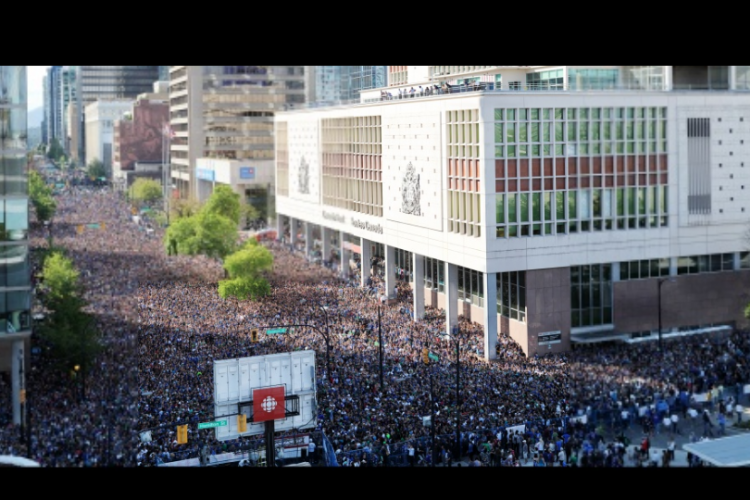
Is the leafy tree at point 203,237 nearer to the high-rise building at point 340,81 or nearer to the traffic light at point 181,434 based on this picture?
the high-rise building at point 340,81

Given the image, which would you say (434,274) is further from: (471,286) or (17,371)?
(17,371)

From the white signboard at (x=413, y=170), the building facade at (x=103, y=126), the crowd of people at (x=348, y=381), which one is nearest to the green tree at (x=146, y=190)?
the building facade at (x=103, y=126)

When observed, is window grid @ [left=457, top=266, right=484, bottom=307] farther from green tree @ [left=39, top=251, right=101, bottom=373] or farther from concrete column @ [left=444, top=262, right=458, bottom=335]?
green tree @ [left=39, top=251, right=101, bottom=373]

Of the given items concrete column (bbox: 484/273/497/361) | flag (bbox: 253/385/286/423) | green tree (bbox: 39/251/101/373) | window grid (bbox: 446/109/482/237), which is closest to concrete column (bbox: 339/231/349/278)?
window grid (bbox: 446/109/482/237)

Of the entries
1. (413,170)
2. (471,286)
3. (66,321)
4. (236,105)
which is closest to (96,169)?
(413,170)
